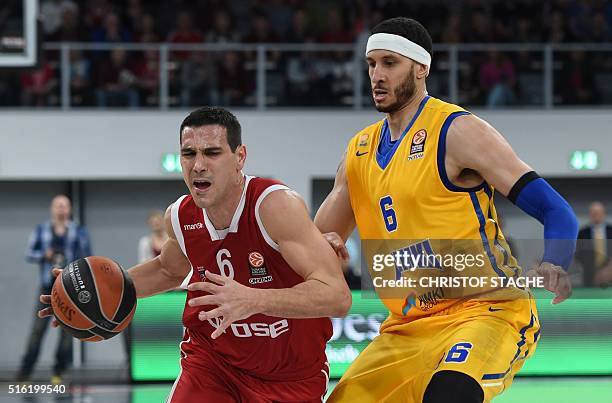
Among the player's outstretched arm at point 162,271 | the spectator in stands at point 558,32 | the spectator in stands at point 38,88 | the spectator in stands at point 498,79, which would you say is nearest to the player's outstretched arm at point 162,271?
the player's outstretched arm at point 162,271

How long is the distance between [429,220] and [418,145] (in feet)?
1.06

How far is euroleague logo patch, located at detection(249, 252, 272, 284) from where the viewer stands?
4.19 meters

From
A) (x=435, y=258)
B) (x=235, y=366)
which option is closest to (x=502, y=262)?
(x=435, y=258)

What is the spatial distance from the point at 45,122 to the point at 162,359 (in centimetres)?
522

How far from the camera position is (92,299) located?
4.28m

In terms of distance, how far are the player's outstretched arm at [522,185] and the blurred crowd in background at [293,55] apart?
8472 mm

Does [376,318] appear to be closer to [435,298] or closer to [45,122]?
[435,298]

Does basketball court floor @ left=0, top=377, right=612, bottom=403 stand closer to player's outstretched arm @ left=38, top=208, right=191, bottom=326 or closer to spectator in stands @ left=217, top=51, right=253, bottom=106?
player's outstretched arm @ left=38, top=208, right=191, bottom=326

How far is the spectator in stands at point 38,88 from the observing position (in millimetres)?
12398

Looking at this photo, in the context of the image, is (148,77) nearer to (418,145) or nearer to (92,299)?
(92,299)

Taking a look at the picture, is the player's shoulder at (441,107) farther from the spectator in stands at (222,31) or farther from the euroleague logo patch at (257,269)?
the spectator in stands at (222,31)

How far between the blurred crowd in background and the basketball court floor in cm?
502

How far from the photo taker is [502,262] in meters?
4.30

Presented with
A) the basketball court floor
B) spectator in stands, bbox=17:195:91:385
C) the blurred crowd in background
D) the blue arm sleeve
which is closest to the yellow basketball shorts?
the blue arm sleeve
